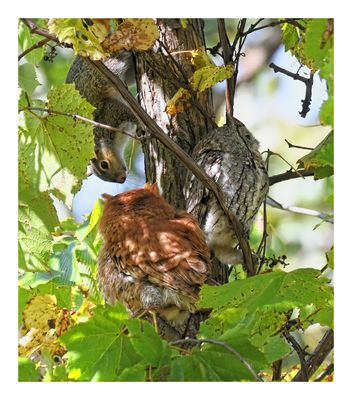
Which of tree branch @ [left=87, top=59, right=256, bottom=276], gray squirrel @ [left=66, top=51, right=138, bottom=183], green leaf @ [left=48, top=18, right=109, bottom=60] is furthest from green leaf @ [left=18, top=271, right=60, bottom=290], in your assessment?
gray squirrel @ [left=66, top=51, right=138, bottom=183]

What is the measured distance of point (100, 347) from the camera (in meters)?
1.59

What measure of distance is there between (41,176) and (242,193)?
58 centimetres

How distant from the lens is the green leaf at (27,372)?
5.20ft

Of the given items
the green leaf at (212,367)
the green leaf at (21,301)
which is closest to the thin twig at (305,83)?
the green leaf at (21,301)

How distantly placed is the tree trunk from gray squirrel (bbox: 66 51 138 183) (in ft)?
3.40

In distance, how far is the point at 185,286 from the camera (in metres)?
1.89

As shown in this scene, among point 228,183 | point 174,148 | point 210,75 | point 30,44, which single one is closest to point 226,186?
point 228,183

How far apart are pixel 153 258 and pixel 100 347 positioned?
1.34ft

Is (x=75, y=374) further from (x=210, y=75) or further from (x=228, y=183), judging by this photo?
(x=210, y=75)

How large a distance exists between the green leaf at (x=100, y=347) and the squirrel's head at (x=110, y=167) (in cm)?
212

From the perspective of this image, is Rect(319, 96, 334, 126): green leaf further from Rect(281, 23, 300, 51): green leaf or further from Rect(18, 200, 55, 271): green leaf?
Rect(281, 23, 300, 51): green leaf

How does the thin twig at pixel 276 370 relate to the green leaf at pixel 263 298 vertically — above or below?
below

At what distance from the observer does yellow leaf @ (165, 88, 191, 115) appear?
2.29 meters

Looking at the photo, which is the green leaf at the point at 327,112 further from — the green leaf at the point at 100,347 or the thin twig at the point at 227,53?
the thin twig at the point at 227,53
